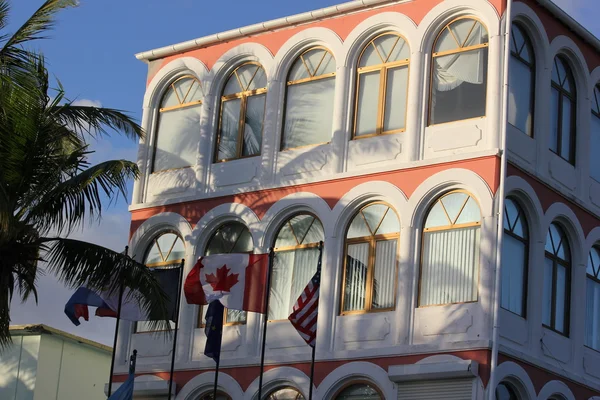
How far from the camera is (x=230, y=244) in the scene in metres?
33.1

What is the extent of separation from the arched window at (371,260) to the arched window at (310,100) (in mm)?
2345

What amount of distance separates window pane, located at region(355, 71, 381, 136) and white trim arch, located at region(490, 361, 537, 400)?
6.17 m

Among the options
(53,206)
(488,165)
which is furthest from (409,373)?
(53,206)

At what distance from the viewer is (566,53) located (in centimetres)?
3225

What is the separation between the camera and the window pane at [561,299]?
101 feet

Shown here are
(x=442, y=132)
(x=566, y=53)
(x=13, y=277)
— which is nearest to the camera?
(x=13, y=277)

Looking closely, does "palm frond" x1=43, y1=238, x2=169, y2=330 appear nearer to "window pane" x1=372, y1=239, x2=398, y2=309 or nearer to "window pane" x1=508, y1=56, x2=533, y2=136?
"window pane" x1=372, y1=239, x2=398, y2=309

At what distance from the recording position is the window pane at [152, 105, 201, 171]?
113ft

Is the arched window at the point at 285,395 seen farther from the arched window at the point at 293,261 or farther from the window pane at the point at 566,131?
the window pane at the point at 566,131

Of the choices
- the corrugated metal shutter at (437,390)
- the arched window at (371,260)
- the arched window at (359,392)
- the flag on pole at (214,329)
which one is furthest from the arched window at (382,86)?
→ the corrugated metal shutter at (437,390)

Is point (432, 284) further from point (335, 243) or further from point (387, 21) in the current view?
point (387, 21)

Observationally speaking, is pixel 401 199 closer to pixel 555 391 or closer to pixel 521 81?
pixel 521 81

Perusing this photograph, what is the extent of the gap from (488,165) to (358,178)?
10.5 feet

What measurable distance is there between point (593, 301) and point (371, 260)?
5398 millimetres
